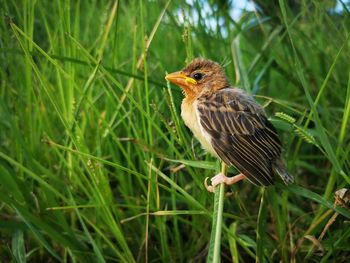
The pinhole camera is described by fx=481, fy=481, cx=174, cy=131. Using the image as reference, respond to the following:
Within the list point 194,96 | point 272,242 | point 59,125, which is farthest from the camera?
point 59,125

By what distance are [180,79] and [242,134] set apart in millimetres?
426

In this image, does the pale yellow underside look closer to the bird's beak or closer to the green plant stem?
the bird's beak

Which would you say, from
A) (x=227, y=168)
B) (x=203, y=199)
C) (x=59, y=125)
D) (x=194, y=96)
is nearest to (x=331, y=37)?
(x=194, y=96)

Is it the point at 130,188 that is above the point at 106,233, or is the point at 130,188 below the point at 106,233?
above

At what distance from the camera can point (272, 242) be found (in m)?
1.89

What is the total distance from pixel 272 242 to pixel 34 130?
3.93 feet

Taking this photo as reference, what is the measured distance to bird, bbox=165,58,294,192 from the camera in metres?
1.92

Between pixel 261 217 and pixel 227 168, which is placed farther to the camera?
pixel 227 168

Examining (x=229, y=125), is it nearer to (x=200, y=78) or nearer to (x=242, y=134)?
(x=242, y=134)

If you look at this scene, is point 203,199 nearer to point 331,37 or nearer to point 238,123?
point 238,123

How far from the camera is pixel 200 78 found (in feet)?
7.59

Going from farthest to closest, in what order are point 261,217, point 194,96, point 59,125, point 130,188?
point 59,125 → point 194,96 → point 130,188 → point 261,217

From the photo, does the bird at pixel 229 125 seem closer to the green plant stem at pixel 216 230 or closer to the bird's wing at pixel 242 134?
the bird's wing at pixel 242 134

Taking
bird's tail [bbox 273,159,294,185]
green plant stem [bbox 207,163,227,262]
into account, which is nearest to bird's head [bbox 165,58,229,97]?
bird's tail [bbox 273,159,294,185]
